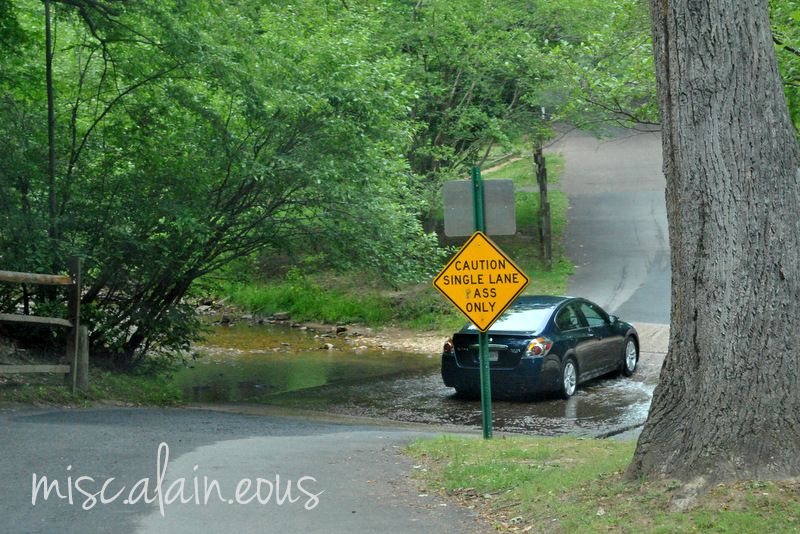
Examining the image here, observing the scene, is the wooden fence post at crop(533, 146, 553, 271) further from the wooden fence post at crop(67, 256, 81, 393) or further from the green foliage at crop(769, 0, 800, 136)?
the wooden fence post at crop(67, 256, 81, 393)

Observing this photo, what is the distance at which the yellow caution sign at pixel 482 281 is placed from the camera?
996 centimetres

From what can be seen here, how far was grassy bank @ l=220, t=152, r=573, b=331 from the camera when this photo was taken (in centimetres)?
2508

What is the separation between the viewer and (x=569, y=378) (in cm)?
1458

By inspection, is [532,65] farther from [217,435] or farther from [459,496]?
[459,496]

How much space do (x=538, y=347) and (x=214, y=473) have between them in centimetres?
713

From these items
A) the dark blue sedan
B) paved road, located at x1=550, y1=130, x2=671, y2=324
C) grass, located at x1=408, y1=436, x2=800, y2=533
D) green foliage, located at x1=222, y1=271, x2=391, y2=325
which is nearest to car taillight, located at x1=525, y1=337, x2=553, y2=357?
the dark blue sedan

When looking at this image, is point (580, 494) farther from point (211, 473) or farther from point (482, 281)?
point (482, 281)

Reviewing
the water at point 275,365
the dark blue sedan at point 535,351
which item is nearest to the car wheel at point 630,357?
the dark blue sedan at point 535,351

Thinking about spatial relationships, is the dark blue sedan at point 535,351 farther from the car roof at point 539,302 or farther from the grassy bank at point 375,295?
the grassy bank at point 375,295

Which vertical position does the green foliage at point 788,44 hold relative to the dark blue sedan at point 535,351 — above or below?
above

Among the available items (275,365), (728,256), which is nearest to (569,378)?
(275,365)

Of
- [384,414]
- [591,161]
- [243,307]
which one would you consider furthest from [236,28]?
[591,161]

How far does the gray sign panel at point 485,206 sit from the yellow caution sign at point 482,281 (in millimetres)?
195

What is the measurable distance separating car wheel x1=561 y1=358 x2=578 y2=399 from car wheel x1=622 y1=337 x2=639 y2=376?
2.17m
